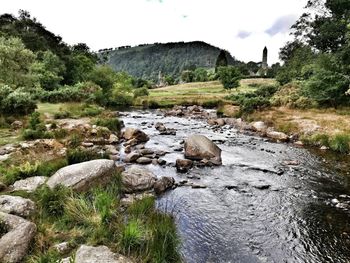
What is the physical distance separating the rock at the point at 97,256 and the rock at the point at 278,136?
63.9 ft

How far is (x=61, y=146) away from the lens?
661 inches

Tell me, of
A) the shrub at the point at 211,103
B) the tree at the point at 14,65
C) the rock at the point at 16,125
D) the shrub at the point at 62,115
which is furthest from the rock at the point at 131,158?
the shrub at the point at 211,103

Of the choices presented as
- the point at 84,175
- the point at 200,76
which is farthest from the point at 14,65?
the point at 200,76

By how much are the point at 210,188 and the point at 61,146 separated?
8885mm

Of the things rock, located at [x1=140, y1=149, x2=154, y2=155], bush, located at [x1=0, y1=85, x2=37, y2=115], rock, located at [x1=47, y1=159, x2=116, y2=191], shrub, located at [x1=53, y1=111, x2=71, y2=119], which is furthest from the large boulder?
shrub, located at [x1=53, y1=111, x2=71, y2=119]

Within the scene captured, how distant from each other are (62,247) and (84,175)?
3.90 m

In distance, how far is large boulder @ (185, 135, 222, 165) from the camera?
17531 millimetres

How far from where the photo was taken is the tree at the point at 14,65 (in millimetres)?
30734

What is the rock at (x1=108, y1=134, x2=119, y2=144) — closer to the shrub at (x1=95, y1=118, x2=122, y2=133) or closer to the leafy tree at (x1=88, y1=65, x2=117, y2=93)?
the shrub at (x1=95, y1=118, x2=122, y2=133)

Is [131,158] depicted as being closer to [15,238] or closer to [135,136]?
[135,136]

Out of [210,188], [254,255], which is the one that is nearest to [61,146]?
[210,188]

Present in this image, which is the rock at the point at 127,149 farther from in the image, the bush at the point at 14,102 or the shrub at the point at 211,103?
the shrub at the point at 211,103

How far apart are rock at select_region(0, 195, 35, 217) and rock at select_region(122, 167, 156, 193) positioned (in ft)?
13.2

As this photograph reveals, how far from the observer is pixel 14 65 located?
31.8 meters
